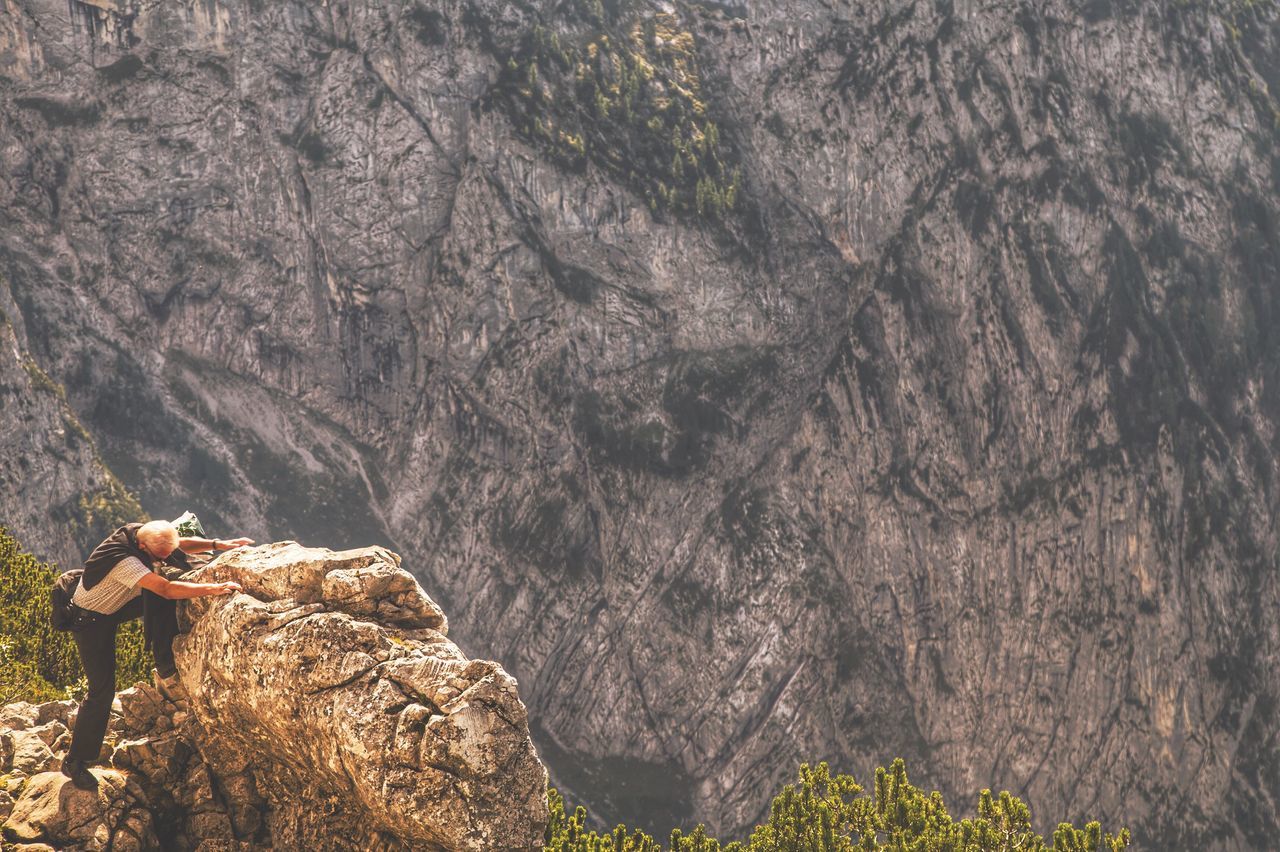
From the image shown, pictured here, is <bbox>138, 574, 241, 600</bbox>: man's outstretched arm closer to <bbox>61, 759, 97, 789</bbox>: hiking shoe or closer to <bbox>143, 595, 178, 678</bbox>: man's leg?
<bbox>143, 595, 178, 678</bbox>: man's leg

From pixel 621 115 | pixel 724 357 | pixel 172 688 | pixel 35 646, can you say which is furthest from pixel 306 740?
pixel 621 115

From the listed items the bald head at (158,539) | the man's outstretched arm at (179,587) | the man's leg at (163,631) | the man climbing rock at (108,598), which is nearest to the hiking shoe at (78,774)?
the man climbing rock at (108,598)

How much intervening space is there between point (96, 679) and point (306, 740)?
149 inches

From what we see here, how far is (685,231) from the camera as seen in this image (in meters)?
97.8

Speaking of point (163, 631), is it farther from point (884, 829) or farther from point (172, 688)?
point (884, 829)

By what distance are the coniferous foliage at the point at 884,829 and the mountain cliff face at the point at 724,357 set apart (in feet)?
183

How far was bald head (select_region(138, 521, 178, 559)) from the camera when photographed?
19.7m

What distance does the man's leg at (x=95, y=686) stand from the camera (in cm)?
1978

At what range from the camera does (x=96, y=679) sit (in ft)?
65.2

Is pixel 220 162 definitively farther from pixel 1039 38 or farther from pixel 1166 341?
pixel 1166 341

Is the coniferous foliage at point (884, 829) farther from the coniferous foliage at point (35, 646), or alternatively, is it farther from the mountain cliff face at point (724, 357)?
the mountain cliff face at point (724, 357)

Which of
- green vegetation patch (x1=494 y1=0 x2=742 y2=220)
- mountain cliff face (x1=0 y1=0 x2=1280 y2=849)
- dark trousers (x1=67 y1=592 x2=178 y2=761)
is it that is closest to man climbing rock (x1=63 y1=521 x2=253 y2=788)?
dark trousers (x1=67 y1=592 x2=178 y2=761)

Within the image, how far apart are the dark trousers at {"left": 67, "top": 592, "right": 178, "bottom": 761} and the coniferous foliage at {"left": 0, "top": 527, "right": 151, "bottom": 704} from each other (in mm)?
11365

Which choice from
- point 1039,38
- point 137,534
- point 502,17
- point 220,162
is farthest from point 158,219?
point 137,534
